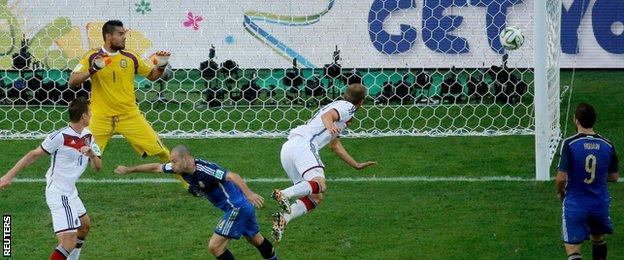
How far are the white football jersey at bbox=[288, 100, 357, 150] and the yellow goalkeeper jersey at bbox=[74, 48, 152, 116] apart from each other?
2032mm

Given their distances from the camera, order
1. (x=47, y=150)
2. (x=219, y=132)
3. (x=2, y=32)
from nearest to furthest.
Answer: (x=47, y=150), (x=219, y=132), (x=2, y=32)

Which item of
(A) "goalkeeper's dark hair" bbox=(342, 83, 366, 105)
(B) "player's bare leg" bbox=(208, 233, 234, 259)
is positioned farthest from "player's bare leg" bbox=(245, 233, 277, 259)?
(A) "goalkeeper's dark hair" bbox=(342, 83, 366, 105)

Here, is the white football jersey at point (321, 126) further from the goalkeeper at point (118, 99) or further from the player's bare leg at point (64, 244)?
the player's bare leg at point (64, 244)

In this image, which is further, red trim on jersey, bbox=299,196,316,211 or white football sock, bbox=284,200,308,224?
red trim on jersey, bbox=299,196,316,211

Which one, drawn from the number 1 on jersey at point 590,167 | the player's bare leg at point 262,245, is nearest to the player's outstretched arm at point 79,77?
the player's bare leg at point 262,245

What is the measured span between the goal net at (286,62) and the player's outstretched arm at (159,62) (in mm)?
4106

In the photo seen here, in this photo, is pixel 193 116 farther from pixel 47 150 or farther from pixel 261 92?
pixel 47 150

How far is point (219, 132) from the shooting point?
17.3 m

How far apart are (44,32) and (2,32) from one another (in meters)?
0.64

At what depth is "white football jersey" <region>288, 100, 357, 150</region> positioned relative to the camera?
12.0 metres

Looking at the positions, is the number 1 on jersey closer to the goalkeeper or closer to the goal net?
the goalkeeper

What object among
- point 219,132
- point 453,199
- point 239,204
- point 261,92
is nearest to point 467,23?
point 261,92

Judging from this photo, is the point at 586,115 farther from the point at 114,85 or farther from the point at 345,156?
the point at 114,85

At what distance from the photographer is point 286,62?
768 inches
